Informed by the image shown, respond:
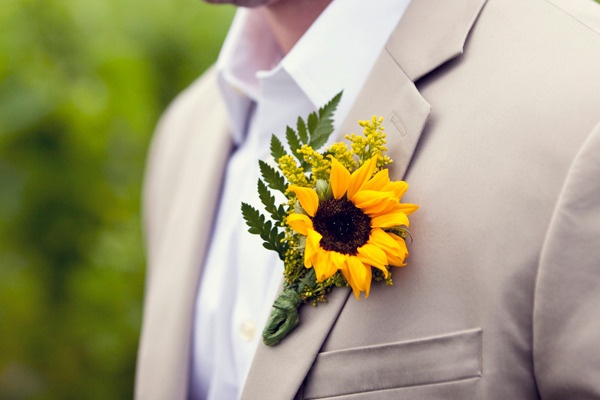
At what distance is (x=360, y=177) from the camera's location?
1191 millimetres

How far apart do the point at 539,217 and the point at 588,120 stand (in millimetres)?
172

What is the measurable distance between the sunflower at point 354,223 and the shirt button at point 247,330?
17.1 inches

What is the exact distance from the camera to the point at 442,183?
1.22 metres

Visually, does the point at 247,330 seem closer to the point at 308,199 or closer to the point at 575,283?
the point at 308,199

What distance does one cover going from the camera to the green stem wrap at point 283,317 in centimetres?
129

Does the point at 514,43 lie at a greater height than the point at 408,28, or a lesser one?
lesser

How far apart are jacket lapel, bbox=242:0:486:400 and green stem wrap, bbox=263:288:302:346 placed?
0.6 inches

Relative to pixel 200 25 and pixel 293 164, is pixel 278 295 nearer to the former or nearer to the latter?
pixel 293 164

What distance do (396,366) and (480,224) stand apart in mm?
285

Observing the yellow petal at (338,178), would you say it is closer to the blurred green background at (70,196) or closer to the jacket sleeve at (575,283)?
the jacket sleeve at (575,283)

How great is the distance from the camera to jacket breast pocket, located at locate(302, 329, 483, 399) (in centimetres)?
119

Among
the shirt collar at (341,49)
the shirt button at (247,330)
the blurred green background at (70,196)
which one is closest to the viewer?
the shirt collar at (341,49)

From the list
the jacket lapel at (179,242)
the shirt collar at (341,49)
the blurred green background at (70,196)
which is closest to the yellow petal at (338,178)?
the shirt collar at (341,49)

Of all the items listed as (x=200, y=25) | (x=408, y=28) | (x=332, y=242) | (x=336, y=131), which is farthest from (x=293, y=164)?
(x=200, y=25)
